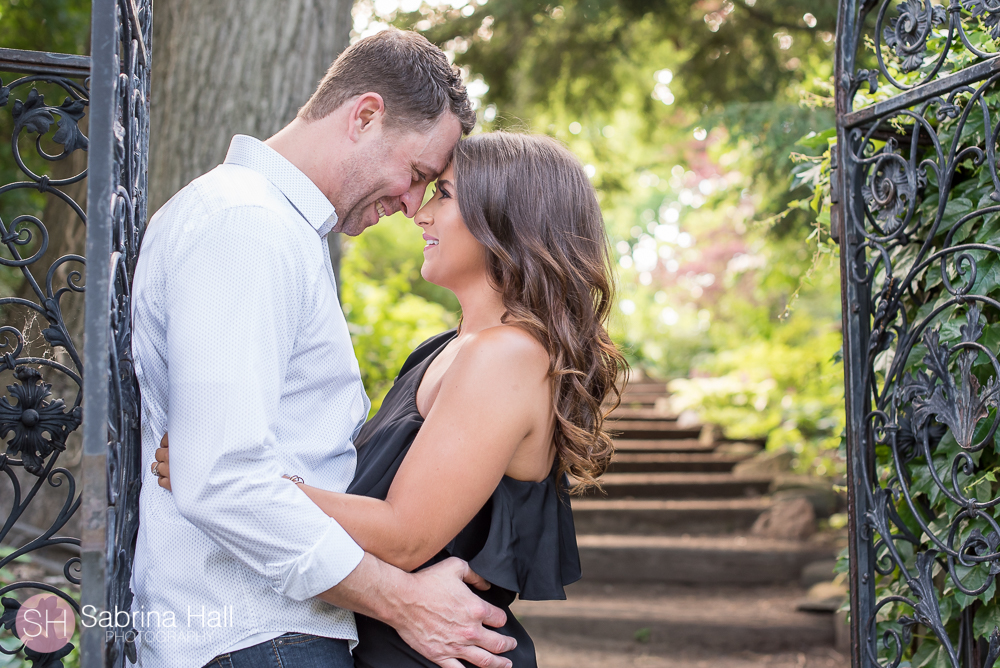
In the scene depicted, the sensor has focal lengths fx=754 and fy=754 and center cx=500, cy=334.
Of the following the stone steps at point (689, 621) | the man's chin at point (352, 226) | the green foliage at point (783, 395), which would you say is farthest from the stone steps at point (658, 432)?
the man's chin at point (352, 226)

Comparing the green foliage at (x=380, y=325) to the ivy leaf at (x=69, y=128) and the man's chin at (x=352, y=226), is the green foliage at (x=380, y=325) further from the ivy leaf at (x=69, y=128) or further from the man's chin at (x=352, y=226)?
the ivy leaf at (x=69, y=128)

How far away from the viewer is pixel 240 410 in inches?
49.3

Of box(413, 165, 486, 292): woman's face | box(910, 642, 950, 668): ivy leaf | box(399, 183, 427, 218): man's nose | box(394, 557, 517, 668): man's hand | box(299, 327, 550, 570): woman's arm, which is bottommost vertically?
box(910, 642, 950, 668): ivy leaf

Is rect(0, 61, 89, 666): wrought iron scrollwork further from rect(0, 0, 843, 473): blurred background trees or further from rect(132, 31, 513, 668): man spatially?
rect(0, 0, 843, 473): blurred background trees

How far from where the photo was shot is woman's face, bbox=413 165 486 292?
1792 mm

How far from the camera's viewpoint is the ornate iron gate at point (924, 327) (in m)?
1.81

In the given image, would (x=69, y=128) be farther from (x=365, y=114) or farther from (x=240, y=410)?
(x=240, y=410)

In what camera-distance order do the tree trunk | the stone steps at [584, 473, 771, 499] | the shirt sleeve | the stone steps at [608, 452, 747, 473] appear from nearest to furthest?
the shirt sleeve → the tree trunk → the stone steps at [584, 473, 771, 499] → the stone steps at [608, 452, 747, 473]

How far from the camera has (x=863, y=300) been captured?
2135 millimetres

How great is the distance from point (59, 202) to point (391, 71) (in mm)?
2657

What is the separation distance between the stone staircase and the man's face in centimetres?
352

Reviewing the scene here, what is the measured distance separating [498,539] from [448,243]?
70 cm

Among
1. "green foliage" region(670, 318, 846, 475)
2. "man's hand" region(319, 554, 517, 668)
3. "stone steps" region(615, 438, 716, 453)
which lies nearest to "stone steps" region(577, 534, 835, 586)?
"green foliage" region(670, 318, 846, 475)

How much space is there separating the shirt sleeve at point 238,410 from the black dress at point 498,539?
0.30m
